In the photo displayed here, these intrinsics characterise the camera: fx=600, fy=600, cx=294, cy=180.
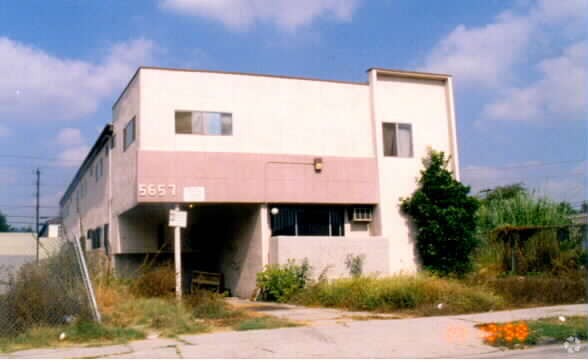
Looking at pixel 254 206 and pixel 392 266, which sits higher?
pixel 254 206

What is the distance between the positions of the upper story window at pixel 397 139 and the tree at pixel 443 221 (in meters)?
1.17

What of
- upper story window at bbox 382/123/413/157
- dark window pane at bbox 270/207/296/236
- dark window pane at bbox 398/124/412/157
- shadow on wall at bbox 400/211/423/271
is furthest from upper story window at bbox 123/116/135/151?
shadow on wall at bbox 400/211/423/271

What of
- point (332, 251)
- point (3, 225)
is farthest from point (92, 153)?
point (3, 225)

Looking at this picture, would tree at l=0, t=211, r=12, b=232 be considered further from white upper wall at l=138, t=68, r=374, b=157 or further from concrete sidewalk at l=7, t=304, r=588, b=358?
concrete sidewalk at l=7, t=304, r=588, b=358

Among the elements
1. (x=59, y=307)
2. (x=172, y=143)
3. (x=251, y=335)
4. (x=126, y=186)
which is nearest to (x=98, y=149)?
(x=126, y=186)

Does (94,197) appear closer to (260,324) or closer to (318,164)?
(318,164)

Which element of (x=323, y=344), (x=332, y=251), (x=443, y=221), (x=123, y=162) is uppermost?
(x=123, y=162)

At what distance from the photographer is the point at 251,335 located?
1045 centimetres

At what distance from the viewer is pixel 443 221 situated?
19859mm

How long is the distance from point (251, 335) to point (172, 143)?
9.47 metres

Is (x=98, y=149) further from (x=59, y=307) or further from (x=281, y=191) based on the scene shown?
(x=59, y=307)

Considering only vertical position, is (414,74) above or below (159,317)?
above

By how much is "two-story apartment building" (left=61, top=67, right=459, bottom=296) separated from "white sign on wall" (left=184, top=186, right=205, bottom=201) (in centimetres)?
5

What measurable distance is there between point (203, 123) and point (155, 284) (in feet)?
19.3
